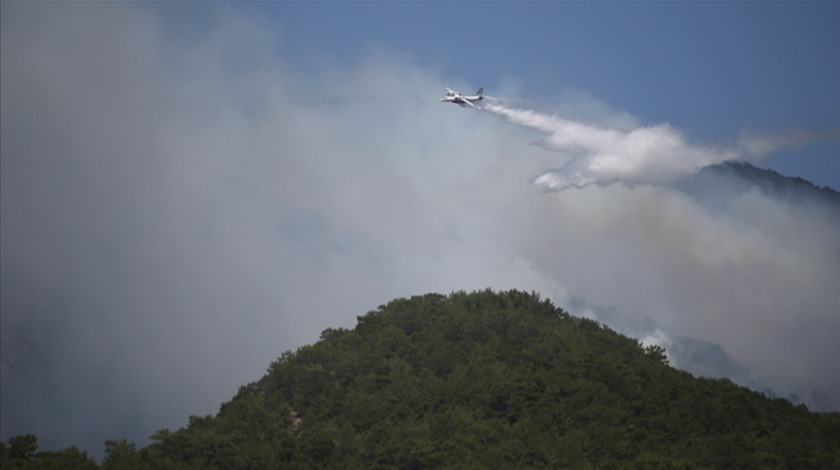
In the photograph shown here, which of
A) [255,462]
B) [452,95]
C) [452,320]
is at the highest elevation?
[452,95]

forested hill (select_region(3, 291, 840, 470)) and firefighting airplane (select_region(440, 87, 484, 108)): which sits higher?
firefighting airplane (select_region(440, 87, 484, 108))

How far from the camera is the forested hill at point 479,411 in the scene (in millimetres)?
94312

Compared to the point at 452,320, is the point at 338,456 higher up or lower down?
lower down

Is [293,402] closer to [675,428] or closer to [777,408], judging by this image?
[675,428]

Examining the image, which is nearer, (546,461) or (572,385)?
(546,461)

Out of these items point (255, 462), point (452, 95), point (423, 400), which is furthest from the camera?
point (452, 95)

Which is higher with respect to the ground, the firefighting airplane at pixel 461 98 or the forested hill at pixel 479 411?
the firefighting airplane at pixel 461 98

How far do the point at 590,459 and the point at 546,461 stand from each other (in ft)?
10.1

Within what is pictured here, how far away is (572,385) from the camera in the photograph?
Answer: 10769cm

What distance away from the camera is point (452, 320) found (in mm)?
122812

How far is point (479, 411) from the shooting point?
104500 millimetres

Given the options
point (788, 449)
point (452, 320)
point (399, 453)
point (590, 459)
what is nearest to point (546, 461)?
point (590, 459)

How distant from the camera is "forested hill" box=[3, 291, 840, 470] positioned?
94.3m

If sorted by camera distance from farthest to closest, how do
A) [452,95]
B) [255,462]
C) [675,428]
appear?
[452,95], [675,428], [255,462]
